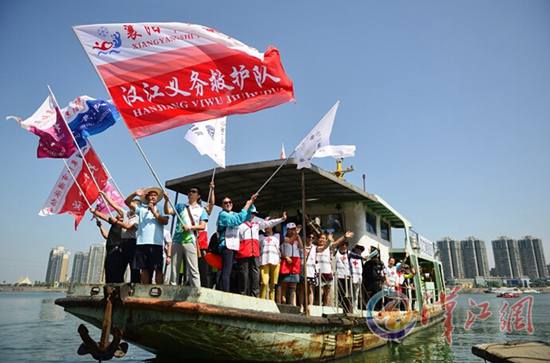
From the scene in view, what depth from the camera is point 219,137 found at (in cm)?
652

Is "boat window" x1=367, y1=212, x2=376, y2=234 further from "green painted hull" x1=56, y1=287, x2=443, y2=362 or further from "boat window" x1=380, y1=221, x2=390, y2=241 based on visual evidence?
"green painted hull" x1=56, y1=287, x2=443, y2=362

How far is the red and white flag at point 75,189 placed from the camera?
7.06 metres

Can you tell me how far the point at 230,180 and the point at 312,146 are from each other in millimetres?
2466

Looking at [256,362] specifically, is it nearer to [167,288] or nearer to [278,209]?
[167,288]

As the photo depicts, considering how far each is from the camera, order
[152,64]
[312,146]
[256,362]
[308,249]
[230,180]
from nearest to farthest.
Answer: [152,64] < [256,362] < [312,146] < [308,249] < [230,180]

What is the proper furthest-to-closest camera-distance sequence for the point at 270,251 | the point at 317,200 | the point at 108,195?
the point at 317,200 < the point at 108,195 < the point at 270,251

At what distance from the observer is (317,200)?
1000 centimetres

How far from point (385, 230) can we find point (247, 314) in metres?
8.70

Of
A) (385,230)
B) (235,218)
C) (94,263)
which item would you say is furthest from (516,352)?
(94,263)

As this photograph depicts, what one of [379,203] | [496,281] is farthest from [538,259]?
[379,203]

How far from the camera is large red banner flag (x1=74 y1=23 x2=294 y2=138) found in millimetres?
4766

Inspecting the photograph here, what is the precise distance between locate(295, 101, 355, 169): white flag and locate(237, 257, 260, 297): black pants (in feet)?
6.11

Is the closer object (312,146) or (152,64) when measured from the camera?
(152,64)

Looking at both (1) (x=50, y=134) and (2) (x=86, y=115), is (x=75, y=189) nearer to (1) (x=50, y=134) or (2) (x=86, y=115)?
(1) (x=50, y=134)
